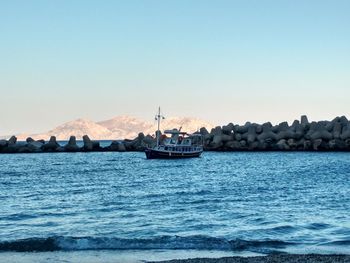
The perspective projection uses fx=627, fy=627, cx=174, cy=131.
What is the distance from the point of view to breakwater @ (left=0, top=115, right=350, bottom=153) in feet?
391

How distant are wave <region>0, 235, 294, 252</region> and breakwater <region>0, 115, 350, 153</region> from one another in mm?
96941

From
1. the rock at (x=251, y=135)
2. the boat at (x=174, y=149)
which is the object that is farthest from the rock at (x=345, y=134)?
the boat at (x=174, y=149)

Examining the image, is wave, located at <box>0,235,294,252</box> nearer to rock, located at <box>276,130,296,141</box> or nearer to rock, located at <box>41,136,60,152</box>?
rock, located at <box>276,130,296,141</box>

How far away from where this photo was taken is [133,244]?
2178 centimetres

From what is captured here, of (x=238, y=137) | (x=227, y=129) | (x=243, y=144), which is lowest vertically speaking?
(x=243, y=144)

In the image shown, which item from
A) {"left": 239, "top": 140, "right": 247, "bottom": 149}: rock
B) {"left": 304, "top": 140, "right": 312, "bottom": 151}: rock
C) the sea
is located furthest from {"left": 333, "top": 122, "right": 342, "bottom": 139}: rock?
the sea

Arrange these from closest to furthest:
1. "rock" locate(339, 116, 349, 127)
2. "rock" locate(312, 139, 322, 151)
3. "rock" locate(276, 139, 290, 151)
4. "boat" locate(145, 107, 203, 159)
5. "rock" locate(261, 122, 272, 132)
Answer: "boat" locate(145, 107, 203, 159), "rock" locate(312, 139, 322, 151), "rock" locate(276, 139, 290, 151), "rock" locate(339, 116, 349, 127), "rock" locate(261, 122, 272, 132)

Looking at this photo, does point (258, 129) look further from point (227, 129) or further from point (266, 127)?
point (227, 129)

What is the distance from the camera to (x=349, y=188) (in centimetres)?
4359

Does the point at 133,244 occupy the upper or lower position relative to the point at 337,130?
lower

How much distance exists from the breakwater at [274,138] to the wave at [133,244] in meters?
96.9

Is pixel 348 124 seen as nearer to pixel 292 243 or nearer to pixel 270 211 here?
pixel 270 211

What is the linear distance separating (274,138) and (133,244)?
10523 centimetres

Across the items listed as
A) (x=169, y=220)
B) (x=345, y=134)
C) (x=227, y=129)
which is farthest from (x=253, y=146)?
(x=169, y=220)
